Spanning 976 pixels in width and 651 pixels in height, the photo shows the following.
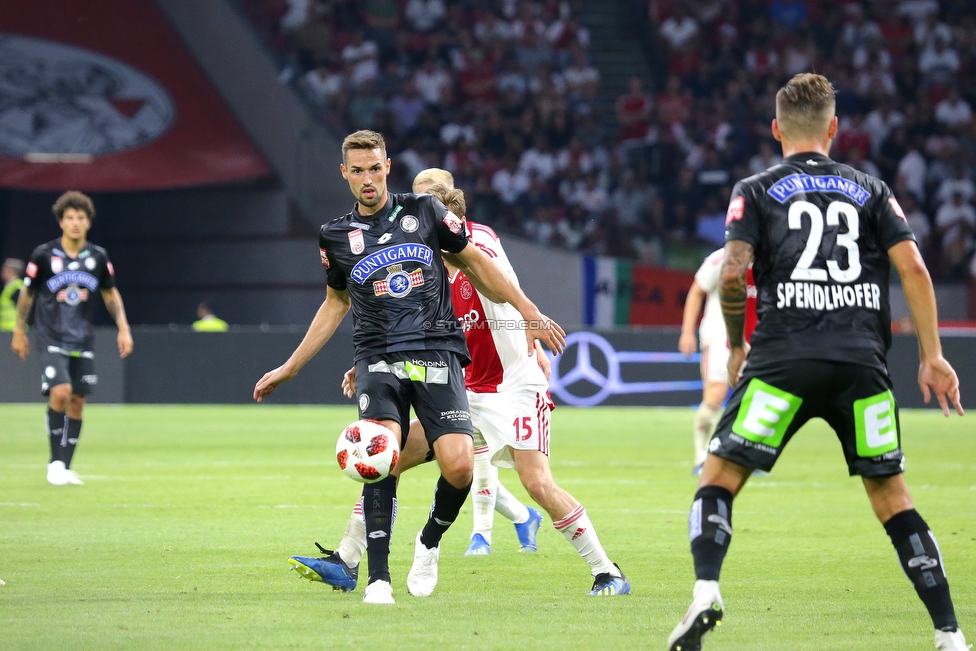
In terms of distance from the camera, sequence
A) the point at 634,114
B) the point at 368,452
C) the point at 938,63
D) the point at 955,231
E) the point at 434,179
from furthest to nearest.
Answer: the point at 634,114 → the point at 938,63 → the point at 955,231 → the point at 434,179 → the point at 368,452

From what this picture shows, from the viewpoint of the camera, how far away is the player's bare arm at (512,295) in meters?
6.16

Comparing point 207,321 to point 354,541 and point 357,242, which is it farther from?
point 357,242

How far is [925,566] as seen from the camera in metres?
4.80

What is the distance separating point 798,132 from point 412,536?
4239 mm

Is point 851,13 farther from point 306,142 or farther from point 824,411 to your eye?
point 824,411

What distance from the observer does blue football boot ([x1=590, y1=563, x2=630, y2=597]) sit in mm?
6328

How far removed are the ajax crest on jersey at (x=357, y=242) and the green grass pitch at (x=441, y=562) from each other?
1.60 metres

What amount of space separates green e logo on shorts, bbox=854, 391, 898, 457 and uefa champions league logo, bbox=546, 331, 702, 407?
15.3m

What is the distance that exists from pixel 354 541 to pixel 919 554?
2807 millimetres

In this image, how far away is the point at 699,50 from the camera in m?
27.3

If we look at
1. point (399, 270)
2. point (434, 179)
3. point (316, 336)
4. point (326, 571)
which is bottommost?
point (326, 571)

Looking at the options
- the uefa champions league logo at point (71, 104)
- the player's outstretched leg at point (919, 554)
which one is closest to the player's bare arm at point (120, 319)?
the player's outstretched leg at point (919, 554)

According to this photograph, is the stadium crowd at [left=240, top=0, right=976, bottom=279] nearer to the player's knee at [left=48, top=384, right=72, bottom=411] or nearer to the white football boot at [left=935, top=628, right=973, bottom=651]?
the player's knee at [left=48, top=384, right=72, bottom=411]

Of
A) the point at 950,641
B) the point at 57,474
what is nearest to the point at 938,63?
the point at 57,474
